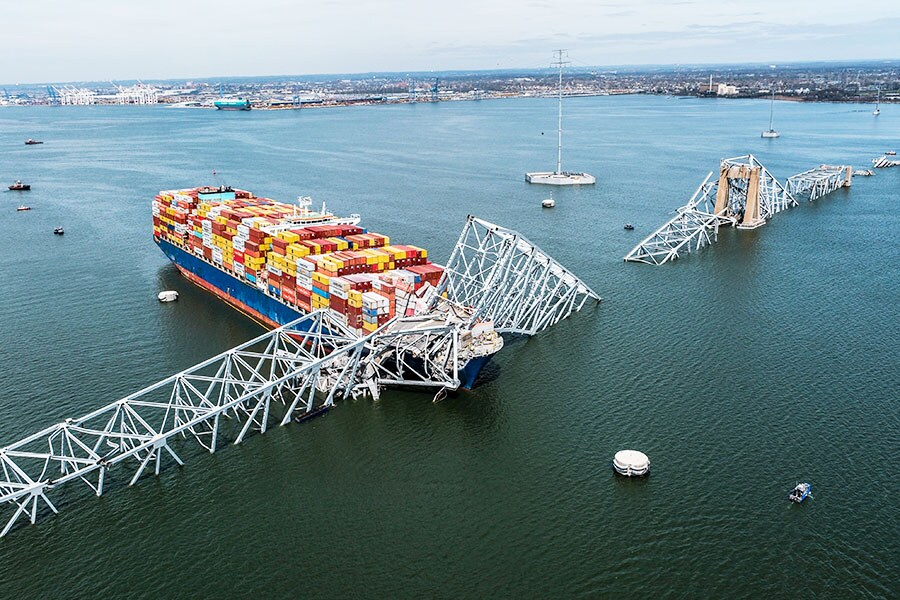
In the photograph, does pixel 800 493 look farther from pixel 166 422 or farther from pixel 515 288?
pixel 166 422

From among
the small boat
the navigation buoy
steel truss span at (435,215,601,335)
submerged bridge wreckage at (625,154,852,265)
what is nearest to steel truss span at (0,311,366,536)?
steel truss span at (435,215,601,335)

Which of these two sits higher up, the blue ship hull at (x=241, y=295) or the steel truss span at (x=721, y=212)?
the steel truss span at (x=721, y=212)

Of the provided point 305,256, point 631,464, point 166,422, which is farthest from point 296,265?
point 631,464

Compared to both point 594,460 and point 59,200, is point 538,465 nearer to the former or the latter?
point 594,460

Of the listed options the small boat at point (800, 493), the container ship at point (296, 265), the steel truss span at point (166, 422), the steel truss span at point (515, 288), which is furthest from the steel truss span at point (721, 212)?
the small boat at point (800, 493)

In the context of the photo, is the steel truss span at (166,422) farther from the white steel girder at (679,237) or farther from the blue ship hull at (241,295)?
the white steel girder at (679,237)

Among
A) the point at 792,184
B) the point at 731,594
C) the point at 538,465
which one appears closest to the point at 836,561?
the point at 731,594

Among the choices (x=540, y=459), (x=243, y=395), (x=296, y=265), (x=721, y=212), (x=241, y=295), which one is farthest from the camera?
(x=721, y=212)
